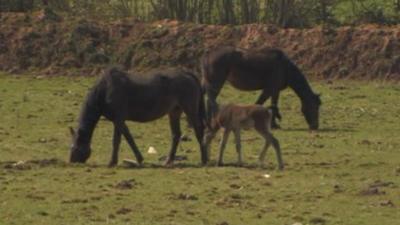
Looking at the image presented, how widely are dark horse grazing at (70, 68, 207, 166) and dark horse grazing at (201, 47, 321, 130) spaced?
5.85 metres

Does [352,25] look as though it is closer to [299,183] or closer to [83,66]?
[83,66]

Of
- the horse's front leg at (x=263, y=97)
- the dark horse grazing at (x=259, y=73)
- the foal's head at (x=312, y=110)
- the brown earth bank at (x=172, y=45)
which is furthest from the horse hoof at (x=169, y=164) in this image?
the brown earth bank at (x=172, y=45)

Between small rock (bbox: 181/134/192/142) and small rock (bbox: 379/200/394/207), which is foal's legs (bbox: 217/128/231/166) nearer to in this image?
small rock (bbox: 181/134/192/142)

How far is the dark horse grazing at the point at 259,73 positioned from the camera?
26.3 metres

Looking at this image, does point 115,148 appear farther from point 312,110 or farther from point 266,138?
point 312,110

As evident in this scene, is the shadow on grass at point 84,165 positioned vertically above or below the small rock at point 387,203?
below

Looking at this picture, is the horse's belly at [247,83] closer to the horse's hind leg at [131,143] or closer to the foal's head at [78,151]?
the horse's hind leg at [131,143]

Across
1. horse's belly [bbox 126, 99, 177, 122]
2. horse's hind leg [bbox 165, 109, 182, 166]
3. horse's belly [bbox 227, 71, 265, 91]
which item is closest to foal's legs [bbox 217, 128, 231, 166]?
horse's hind leg [bbox 165, 109, 182, 166]

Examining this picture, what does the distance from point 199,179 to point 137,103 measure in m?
2.58

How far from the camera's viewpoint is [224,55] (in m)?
26.3

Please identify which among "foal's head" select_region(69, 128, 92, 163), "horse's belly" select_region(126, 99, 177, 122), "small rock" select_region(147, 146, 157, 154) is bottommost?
"small rock" select_region(147, 146, 157, 154)

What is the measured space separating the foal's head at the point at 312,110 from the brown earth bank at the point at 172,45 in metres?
8.64

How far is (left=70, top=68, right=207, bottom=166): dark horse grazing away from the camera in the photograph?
19.5m

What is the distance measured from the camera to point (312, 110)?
2622 centimetres
